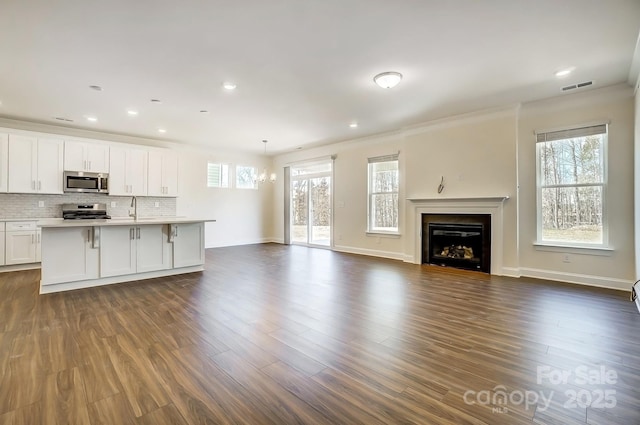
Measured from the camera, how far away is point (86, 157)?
20.3 ft

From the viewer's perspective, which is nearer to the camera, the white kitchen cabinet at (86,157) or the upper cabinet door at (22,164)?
the upper cabinet door at (22,164)

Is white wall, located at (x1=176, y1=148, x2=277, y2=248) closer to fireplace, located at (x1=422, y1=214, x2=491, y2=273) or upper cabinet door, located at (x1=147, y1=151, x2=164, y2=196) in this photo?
upper cabinet door, located at (x1=147, y1=151, x2=164, y2=196)

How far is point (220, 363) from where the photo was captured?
7.17 feet

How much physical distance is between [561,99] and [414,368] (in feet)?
15.9

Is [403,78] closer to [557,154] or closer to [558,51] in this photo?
[558,51]

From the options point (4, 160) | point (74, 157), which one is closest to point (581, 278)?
point (74, 157)

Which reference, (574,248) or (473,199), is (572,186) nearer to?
(574,248)

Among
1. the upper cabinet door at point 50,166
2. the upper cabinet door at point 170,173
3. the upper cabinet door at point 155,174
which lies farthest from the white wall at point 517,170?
the upper cabinet door at point 50,166

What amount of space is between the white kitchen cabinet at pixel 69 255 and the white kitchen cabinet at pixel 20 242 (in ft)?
7.92

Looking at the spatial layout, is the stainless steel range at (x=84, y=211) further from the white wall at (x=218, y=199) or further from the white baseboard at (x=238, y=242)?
the white baseboard at (x=238, y=242)

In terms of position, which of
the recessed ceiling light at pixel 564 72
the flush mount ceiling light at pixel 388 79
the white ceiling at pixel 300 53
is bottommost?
the flush mount ceiling light at pixel 388 79

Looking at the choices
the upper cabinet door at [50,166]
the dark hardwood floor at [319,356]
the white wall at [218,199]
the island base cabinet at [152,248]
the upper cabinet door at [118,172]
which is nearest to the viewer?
the dark hardwood floor at [319,356]

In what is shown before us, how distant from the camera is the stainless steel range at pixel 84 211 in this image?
20.1 feet

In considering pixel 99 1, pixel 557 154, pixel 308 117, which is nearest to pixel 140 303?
pixel 99 1
